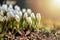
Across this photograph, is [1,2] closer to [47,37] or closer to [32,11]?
[32,11]

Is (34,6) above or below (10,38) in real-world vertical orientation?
above

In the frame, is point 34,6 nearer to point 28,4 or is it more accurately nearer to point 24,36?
point 28,4

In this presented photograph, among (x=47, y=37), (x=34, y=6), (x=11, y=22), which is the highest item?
(x=34, y=6)

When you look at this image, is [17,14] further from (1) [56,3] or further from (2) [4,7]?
(1) [56,3]

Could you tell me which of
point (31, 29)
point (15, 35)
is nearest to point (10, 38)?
point (15, 35)

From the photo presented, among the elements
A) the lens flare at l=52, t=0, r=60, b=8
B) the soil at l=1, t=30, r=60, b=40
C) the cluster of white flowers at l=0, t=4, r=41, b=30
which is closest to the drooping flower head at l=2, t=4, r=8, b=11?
the cluster of white flowers at l=0, t=4, r=41, b=30

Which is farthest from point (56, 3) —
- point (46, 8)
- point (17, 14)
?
point (17, 14)

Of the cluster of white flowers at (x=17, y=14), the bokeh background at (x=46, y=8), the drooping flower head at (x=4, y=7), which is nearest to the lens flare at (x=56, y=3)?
the bokeh background at (x=46, y=8)

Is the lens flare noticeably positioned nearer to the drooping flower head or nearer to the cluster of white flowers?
the cluster of white flowers

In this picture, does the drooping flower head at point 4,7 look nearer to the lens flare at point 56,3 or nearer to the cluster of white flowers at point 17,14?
the cluster of white flowers at point 17,14
